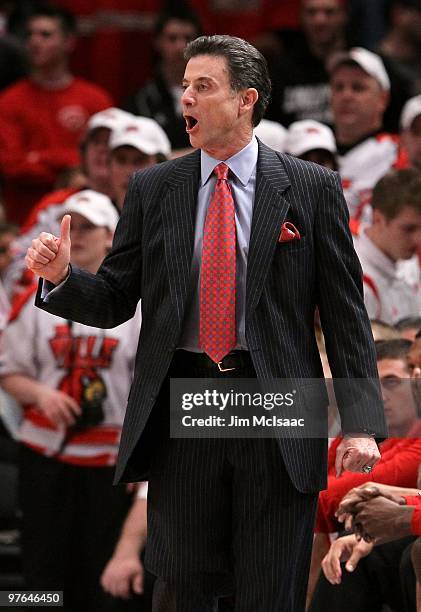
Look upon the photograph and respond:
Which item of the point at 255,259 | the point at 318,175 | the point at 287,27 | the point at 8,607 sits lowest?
the point at 8,607

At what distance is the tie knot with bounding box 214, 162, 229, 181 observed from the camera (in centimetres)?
328

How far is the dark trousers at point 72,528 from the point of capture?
5148 millimetres

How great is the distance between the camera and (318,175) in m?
3.32

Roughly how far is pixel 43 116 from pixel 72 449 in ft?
10.8

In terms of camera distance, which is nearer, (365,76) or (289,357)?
(289,357)

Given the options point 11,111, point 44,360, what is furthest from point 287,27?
point 44,360

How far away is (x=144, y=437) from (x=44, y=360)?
217 centimetres

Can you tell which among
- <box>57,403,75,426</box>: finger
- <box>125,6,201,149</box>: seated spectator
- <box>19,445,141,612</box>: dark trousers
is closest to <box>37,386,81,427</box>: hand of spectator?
<box>57,403,75,426</box>: finger

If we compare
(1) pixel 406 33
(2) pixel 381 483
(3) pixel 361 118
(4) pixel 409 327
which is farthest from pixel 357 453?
(1) pixel 406 33

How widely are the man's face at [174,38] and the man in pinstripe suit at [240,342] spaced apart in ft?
15.4

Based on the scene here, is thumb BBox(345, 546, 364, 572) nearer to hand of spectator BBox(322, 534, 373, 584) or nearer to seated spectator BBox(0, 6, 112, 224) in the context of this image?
hand of spectator BBox(322, 534, 373, 584)

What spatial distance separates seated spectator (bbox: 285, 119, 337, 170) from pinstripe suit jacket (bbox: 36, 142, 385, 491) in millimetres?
Result: 2970

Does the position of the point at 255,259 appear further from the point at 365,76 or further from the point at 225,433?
the point at 365,76

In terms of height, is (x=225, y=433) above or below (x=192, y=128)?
below
